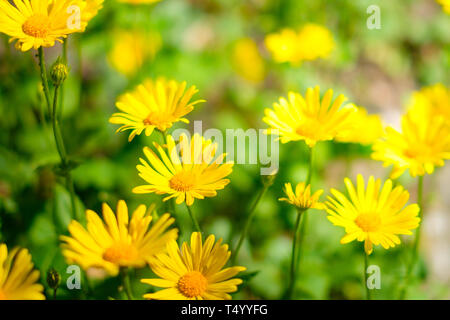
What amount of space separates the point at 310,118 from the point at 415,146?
31 cm

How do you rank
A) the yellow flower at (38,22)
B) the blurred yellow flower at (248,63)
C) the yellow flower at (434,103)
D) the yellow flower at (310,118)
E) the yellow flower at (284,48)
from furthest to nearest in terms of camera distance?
the blurred yellow flower at (248,63), the yellow flower at (284,48), the yellow flower at (434,103), the yellow flower at (310,118), the yellow flower at (38,22)

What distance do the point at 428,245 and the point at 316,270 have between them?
80 cm

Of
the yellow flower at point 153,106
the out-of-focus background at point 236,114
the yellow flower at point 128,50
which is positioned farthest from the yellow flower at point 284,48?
the yellow flower at point 153,106

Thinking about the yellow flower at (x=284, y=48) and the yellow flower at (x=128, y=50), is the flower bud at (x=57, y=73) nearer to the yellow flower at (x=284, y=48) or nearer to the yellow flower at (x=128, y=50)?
the yellow flower at (x=284, y=48)

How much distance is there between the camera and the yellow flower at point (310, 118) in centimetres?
126

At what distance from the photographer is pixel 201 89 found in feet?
8.27

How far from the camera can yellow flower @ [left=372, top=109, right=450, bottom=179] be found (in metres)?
1.29

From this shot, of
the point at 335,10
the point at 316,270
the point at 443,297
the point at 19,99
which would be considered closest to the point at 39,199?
the point at 19,99

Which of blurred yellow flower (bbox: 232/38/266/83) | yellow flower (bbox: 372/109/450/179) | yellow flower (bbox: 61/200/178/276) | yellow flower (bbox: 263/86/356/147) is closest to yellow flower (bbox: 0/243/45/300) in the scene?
yellow flower (bbox: 61/200/178/276)

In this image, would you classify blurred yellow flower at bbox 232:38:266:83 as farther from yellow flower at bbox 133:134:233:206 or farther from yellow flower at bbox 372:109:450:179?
yellow flower at bbox 133:134:233:206

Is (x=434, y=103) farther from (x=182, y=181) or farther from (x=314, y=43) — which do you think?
(x=182, y=181)

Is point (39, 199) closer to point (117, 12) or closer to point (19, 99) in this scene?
point (19, 99)

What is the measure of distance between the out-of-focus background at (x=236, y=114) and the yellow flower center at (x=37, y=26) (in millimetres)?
380

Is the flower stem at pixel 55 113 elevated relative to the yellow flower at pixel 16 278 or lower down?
elevated
